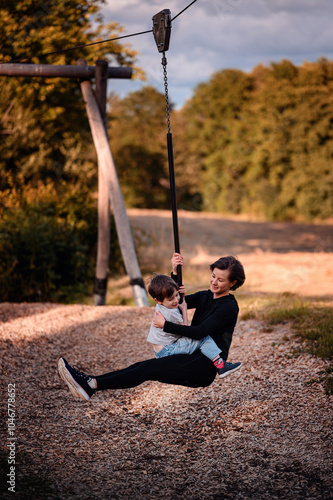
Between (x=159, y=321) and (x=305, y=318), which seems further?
(x=305, y=318)

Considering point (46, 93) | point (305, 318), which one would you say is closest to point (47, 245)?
point (46, 93)

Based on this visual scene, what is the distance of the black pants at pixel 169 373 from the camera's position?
11.1 feet

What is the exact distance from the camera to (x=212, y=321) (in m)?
3.42

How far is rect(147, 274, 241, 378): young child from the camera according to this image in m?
3.41

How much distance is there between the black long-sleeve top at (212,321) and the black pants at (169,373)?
18 centimetres

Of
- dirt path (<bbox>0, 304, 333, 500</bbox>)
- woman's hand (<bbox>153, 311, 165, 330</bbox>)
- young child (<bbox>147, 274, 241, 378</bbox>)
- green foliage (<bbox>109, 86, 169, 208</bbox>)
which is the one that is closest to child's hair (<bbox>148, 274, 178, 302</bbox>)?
young child (<bbox>147, 274, 241, 378</bbox>)

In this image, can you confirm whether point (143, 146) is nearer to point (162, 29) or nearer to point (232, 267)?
point (162, 29)

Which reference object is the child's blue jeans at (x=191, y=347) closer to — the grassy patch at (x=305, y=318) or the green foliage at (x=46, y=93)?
the grassy patch at (x=305, y=318)

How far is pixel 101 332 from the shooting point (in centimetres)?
629

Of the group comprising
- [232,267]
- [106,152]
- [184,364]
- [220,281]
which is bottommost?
[184,364]

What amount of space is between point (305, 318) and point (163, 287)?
10.4 feet

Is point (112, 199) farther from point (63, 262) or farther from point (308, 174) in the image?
point (308, 174)

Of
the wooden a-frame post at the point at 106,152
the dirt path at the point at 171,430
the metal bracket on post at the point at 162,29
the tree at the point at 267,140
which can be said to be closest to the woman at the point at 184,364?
the dirt path at the point at 171,430

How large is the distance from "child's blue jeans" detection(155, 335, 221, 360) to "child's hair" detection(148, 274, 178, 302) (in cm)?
37
